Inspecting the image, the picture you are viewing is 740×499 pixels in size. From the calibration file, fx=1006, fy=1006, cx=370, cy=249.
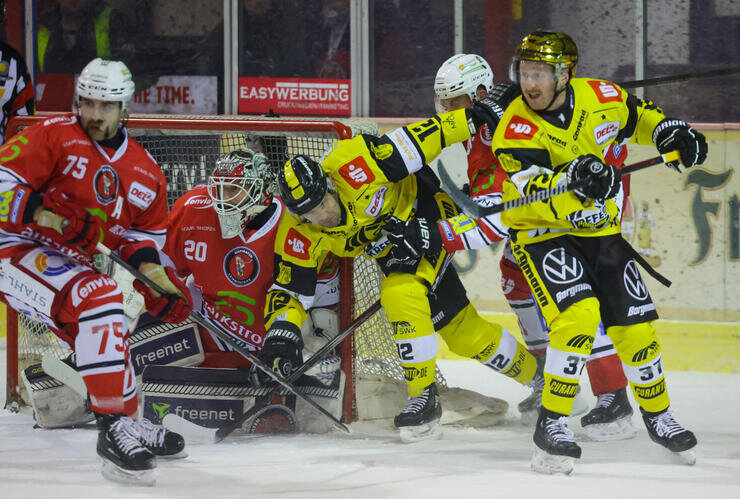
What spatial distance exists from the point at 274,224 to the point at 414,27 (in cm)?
236

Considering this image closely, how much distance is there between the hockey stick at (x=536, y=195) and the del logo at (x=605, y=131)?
115 millimetres

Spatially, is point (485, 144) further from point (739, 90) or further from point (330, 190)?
point (739, 90)

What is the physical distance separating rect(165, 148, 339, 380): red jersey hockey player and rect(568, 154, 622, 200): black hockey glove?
0.98 meters

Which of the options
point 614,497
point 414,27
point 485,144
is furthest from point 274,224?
point 414,27

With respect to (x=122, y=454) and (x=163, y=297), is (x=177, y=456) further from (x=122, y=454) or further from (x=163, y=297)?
(x=163, y=297)

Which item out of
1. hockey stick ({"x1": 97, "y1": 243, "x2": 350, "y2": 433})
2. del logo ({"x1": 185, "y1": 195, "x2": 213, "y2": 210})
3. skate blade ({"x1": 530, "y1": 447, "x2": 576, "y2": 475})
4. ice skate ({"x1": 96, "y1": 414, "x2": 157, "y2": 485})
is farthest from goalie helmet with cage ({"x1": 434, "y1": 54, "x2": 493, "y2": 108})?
ice skate ({"x1": 96, "y1": 414, "x2": 157, "y2": 485})

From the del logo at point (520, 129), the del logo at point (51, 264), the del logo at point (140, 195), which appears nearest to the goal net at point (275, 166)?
the del logo at point (140, 195)

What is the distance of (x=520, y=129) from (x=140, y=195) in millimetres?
1080

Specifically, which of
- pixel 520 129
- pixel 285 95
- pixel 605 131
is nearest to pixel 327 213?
pixel 520 129

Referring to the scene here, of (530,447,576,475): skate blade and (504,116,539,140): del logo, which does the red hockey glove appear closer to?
(504,116,539,140): del logo

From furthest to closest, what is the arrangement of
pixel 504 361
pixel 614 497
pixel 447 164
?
pixel 447 164, pixel 504 361, pixel 614 497

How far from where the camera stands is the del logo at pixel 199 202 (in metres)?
3.34

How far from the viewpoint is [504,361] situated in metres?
3.31

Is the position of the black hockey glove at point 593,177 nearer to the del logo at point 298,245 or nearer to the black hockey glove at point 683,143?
the black hockey glove at point 683,143
